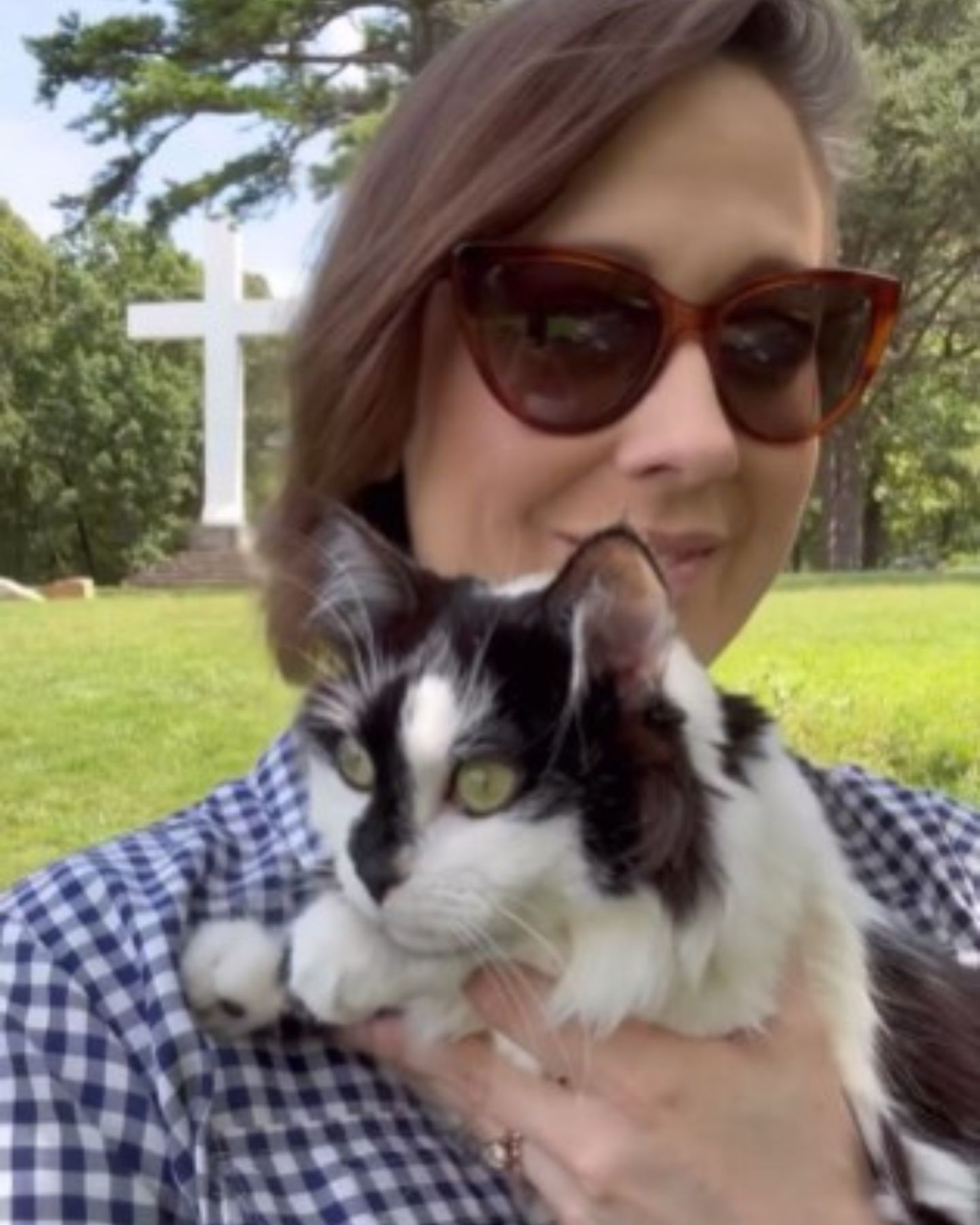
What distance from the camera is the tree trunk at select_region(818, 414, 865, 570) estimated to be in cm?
1453

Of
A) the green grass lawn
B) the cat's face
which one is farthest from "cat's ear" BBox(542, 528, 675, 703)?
the green grass lawn

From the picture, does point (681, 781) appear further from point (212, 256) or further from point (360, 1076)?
point (212, 256)

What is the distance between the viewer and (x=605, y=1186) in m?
1.07

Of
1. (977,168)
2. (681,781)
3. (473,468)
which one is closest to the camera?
(681,781)

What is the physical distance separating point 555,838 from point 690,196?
537 millimetres

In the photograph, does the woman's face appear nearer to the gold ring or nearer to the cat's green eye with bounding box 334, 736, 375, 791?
the cat's green eye with bounding box 334, 736, 375, 791

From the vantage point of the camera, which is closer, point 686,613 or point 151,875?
point 151,875

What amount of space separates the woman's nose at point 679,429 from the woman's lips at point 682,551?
50 millimetres

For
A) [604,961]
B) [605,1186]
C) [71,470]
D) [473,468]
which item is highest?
[473,468]

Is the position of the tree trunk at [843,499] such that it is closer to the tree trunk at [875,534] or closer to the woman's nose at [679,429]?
the tree trunk at [875,534]

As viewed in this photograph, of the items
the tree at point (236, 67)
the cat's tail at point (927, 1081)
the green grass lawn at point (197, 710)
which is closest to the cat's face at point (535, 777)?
the cat's tail at point (927, 1081)

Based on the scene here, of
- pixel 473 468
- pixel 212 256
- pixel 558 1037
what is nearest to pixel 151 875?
pixel 558 1037

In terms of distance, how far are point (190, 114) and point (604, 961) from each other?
272 inches

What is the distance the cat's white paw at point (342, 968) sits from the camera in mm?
1063
